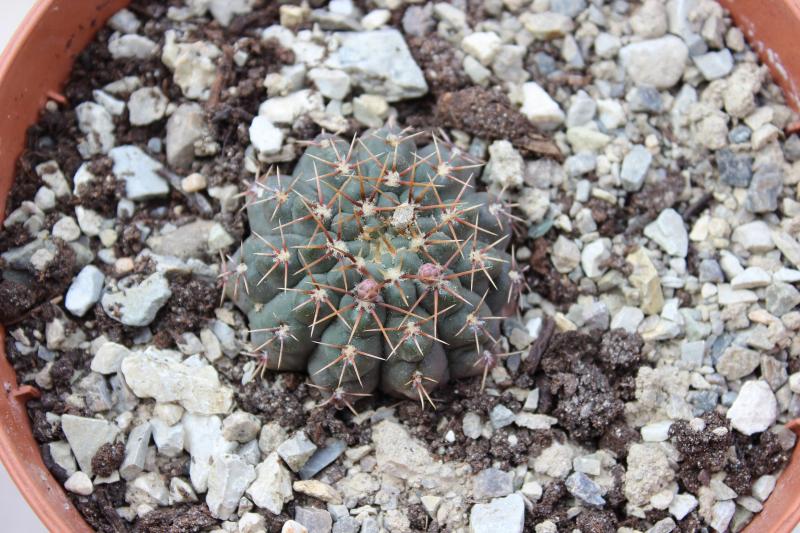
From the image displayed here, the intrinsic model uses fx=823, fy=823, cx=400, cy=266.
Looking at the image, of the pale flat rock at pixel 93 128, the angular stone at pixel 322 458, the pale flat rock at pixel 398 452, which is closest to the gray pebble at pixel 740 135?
the pale flat rock at pixel 398 452

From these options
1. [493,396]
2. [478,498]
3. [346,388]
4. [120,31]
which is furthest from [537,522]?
[120,31]

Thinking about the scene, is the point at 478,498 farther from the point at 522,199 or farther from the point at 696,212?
the point at 696,212

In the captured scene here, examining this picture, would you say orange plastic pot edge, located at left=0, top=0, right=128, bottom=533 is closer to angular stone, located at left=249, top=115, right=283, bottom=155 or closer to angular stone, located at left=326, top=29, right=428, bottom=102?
angular stone, located at left=249, top=115, right=283, bottom=155

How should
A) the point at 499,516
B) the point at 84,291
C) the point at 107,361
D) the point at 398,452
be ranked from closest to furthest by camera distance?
1. the point at 499,516
2. the point at 398,452
3. the point at 107,361
4. the point at 84,291

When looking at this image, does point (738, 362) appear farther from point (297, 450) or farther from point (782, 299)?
point (297, 450)

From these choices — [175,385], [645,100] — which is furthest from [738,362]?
[175,385]
